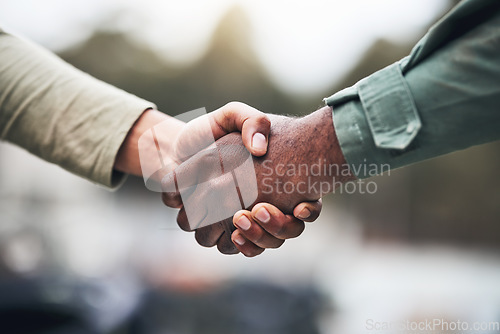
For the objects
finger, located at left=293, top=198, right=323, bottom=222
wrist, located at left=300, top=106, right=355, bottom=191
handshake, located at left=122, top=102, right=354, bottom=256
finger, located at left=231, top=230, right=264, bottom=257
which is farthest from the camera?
finger, located at left=231, top=230, right=264, bottom=257

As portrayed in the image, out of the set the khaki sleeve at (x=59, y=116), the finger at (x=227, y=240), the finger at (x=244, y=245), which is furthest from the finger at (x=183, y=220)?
the khaki sleeve at (x=59, y=116)

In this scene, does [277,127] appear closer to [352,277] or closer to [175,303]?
[175,303]

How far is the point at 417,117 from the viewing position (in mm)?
1876

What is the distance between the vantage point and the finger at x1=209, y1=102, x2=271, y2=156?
2375 mm

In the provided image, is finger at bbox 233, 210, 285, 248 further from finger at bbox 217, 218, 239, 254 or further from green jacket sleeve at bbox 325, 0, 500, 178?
green jacket sleeve at bbox 325, 0, 500, 178

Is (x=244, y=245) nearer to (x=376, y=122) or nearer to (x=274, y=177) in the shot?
(x=274, y=177)

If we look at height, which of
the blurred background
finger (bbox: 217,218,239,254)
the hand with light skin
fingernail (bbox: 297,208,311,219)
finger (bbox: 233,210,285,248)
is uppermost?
the hand with light skin

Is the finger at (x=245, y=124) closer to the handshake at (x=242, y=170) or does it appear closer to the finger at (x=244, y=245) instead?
the handshake at (x=242, y=170)

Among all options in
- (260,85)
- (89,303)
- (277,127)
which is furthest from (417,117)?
(260,85)

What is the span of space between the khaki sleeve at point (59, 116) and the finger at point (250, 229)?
2.79ft

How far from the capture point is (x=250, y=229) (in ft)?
7.98

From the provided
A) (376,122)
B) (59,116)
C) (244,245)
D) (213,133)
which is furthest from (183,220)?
(376,122)

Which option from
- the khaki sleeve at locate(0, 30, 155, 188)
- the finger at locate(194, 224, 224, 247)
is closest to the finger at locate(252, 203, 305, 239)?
the finger at locate(194, 224, 224, 247)

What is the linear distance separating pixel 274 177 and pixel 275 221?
24cm
